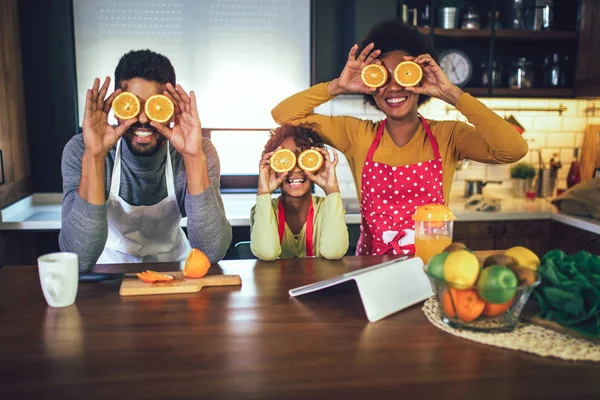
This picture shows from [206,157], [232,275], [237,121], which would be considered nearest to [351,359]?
[232,275]

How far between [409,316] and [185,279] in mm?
682

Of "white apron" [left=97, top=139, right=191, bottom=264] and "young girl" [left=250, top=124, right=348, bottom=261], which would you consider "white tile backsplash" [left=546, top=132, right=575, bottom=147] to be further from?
"white apron" [left=97, top=139, right=191, bottom=264]

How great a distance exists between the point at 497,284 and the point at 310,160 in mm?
1063

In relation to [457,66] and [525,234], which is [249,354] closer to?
[525,234]

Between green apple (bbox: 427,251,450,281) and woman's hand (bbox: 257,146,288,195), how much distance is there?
0.93m

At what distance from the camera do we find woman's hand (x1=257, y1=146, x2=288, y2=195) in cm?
219

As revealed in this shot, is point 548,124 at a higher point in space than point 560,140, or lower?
higher

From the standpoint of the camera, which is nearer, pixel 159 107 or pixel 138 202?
pixel 159 107

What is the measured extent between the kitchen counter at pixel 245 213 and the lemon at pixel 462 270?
2367 millimetres

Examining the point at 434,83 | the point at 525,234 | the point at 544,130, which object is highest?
the point at 434,83

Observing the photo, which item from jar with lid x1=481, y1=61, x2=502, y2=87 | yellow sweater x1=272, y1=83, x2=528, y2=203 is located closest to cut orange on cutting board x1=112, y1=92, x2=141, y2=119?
yellow sweater x1=272, y1=83, x2=528, y2=203

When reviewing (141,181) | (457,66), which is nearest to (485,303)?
(141,181)

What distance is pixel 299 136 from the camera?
246 cm

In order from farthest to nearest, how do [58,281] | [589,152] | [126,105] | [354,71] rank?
[589,152], [354,71], [126,105], [58,281]
